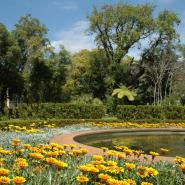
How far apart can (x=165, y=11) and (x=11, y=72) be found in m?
17.7

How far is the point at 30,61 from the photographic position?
4331 cm

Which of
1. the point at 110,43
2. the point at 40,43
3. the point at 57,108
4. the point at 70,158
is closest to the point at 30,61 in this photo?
the point at 40,43

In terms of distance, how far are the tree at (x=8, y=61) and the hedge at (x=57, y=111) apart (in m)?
9.84

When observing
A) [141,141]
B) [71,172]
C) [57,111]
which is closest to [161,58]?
[57,111]

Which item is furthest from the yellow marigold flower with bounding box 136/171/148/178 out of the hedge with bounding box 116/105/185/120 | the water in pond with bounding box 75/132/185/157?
the hedge with bounding box 116/105/185/120

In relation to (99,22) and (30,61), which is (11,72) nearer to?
(30,61)

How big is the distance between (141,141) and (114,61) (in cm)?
2842

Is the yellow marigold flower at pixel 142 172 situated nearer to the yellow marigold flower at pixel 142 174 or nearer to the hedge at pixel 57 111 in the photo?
the yellow marigold flower at pixel 142 174

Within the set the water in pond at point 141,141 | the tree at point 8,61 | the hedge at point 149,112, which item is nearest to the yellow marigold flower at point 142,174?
the water in pond at point 141,141

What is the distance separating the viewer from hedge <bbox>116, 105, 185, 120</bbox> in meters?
26.5

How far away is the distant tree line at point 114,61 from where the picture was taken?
41.9 m

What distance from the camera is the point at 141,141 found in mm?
15219

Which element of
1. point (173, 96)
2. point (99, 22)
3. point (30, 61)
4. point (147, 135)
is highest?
point (99, 22)

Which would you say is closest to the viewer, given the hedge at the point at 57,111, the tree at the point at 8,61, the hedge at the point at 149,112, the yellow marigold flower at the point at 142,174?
the yellow marigold flower at the point at 142,174
